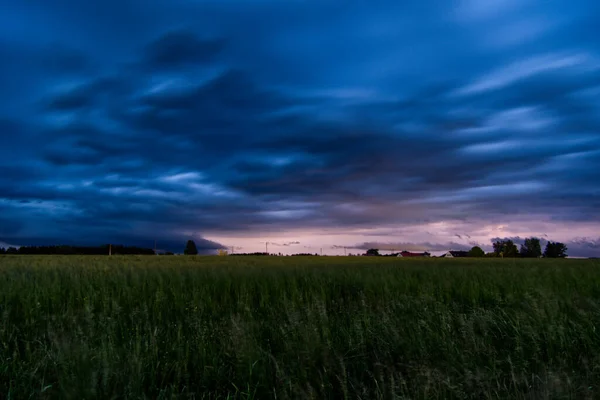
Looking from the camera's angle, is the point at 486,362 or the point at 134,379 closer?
the point at 134,379

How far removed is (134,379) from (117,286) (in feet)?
22.8

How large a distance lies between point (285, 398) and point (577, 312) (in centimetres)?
638

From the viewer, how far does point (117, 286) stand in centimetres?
1103

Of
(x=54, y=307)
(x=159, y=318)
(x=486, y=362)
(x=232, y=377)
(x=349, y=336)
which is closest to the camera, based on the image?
(x=232, y=377)

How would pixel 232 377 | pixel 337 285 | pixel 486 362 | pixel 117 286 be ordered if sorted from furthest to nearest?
pixel 337 285, pixel 117 286, pixel 486 362, pixel 232 377

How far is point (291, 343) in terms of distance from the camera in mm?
5781

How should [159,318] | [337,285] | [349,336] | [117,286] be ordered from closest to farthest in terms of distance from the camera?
1. [349,336]
2. [159,318]
3. [117,286]
4. [337,285]

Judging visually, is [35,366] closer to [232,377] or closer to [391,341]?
[232,377]

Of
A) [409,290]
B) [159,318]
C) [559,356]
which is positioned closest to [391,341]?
[559,356]

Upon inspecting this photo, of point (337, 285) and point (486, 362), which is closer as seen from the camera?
point (486, 362)

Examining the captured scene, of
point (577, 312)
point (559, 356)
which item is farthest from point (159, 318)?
point (577, 312)

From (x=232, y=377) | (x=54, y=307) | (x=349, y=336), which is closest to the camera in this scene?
(x=232, y=377)

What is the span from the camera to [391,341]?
634cm

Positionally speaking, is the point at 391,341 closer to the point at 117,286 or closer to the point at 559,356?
the point at 559,356
